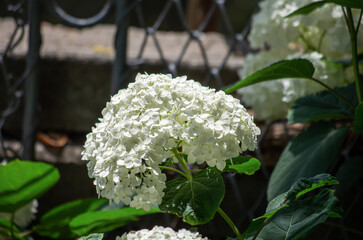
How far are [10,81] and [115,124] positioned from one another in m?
1.13

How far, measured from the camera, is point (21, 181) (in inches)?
32.3

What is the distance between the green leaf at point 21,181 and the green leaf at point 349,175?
0.61 meters

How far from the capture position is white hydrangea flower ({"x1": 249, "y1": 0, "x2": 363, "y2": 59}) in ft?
3.31

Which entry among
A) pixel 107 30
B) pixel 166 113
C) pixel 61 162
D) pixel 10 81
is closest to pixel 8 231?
pixel 61 162

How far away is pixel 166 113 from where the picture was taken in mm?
537

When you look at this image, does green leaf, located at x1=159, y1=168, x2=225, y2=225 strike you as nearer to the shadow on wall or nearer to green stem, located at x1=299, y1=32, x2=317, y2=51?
green stem, located at x1=299, y1=32, x2=317, y2=51

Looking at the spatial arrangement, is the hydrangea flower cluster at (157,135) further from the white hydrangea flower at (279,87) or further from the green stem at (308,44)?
the green stem at (308,44)

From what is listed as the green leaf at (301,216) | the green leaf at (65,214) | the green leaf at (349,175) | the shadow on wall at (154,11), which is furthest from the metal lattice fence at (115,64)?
the shadow on wall at (154,11)

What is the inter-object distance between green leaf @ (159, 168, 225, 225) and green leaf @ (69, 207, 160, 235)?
193 mm

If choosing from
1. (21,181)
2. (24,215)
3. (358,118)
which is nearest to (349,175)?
(358,118)

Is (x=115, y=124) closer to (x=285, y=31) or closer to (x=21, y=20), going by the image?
(x=285, y=31)

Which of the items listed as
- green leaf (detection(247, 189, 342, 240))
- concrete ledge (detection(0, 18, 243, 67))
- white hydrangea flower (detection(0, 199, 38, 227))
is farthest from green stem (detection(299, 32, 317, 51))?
white hydrangea flower (detection(0, 199, 38, 227))

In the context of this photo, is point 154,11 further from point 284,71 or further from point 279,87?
point 284,71

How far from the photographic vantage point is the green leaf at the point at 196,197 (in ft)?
1.76
